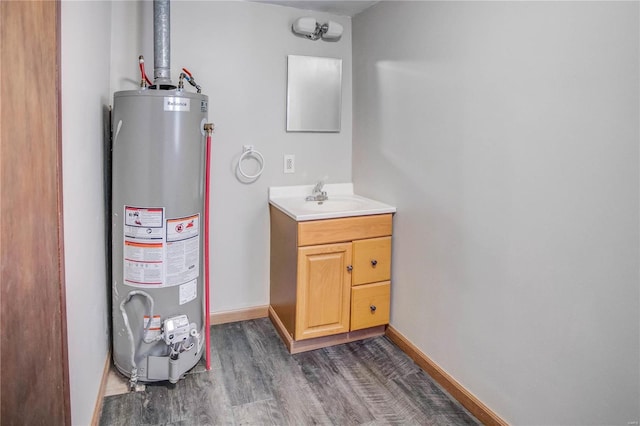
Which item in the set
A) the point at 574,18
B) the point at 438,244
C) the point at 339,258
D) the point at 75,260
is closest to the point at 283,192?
the point at 339,258

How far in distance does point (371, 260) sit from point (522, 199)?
1.07 meters

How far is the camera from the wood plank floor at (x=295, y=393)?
193 cm

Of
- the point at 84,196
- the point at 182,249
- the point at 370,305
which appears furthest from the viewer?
the point at 370,305

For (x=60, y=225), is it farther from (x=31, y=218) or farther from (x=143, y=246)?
(x=143, y=246)

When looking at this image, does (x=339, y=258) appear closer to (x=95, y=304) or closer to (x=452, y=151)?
(x=452, y=151)

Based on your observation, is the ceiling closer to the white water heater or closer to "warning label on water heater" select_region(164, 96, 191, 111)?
the white water heater

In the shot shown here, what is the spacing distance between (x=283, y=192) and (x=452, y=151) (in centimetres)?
124

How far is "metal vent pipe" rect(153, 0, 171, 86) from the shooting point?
6.98ft

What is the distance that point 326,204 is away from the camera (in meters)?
2.88

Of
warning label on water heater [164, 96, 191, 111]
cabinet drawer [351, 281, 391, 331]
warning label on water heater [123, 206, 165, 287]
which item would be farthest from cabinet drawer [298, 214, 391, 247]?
warning label on water heater [164, 96, 191, 111]

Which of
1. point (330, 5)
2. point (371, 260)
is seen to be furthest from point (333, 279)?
point (330, 5)

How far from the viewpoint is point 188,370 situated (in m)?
2.23

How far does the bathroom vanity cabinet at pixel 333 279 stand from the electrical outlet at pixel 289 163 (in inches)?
15.1

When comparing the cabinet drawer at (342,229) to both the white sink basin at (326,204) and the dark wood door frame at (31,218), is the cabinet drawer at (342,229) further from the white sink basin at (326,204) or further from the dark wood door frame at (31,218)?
the dark wood door frame at (31,218)
